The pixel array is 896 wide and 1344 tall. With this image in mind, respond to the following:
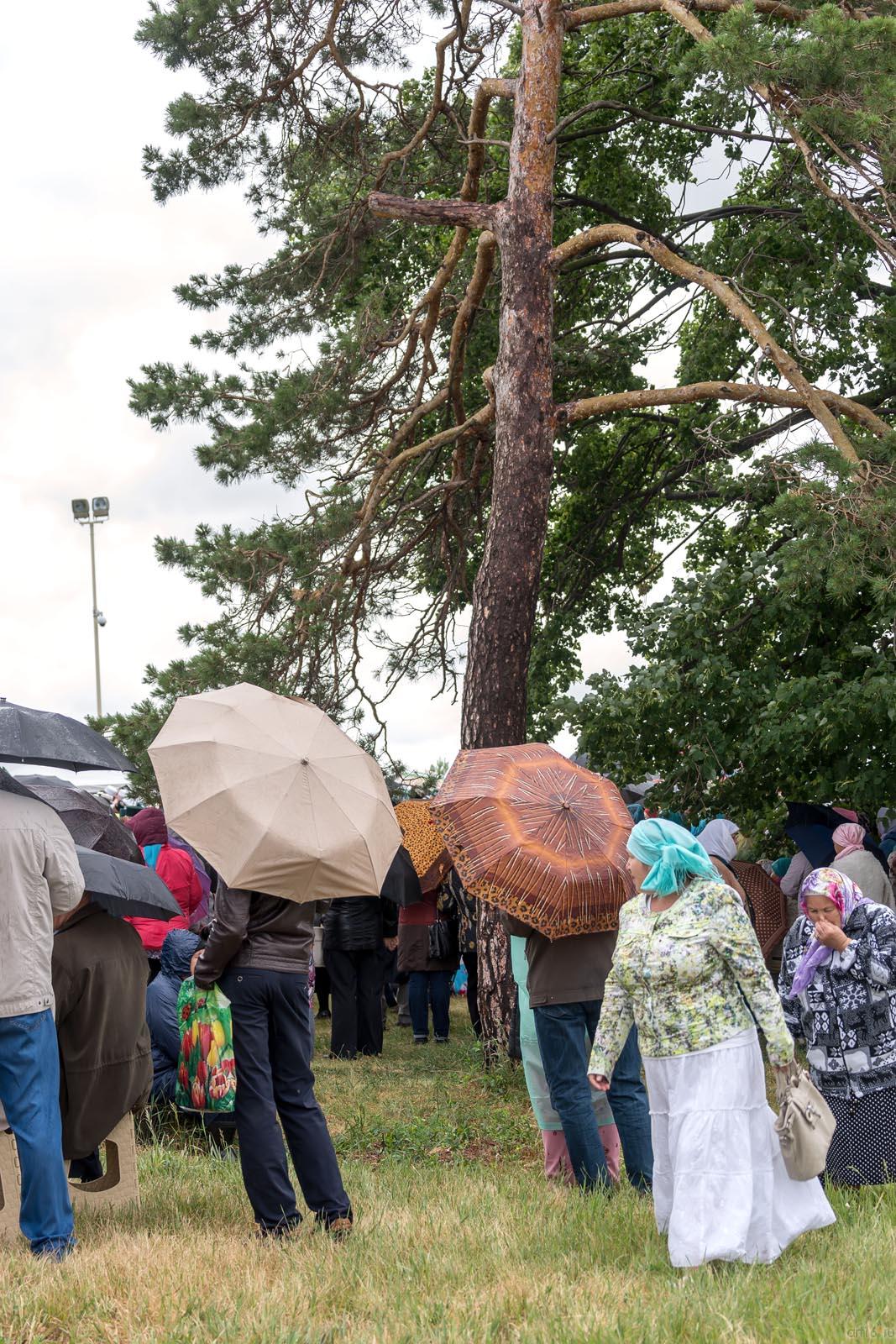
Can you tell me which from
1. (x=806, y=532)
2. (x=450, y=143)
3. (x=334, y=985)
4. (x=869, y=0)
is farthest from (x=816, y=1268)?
(x=450, y=143)

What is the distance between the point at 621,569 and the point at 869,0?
7.75m

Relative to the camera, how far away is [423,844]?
11.6 metres

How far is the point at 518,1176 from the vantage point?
6723 millimetres

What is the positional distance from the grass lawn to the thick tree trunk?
412cm

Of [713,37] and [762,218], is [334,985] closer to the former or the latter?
[713,37]

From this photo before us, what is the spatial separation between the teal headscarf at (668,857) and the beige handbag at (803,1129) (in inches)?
31.9

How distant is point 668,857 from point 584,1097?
1474 mm

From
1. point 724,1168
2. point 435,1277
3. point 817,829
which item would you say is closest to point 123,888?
point 435,1277

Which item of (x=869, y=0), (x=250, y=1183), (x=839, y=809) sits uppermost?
(x=869, y=0)

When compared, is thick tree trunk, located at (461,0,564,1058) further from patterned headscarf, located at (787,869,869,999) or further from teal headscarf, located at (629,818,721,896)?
teal headscarf, located at (629,818,721,896)

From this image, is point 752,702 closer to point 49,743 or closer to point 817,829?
point 817,829

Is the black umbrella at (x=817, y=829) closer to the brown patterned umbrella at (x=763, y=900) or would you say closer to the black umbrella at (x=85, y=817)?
the brown patterned umbrella at (x=763, y=900)

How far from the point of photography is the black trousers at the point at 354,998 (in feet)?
38.2

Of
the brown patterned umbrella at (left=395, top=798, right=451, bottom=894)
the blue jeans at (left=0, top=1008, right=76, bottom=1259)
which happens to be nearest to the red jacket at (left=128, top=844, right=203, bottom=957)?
the brown patterned umbrella at (left=395, top=798, right=451, bottom=894)
